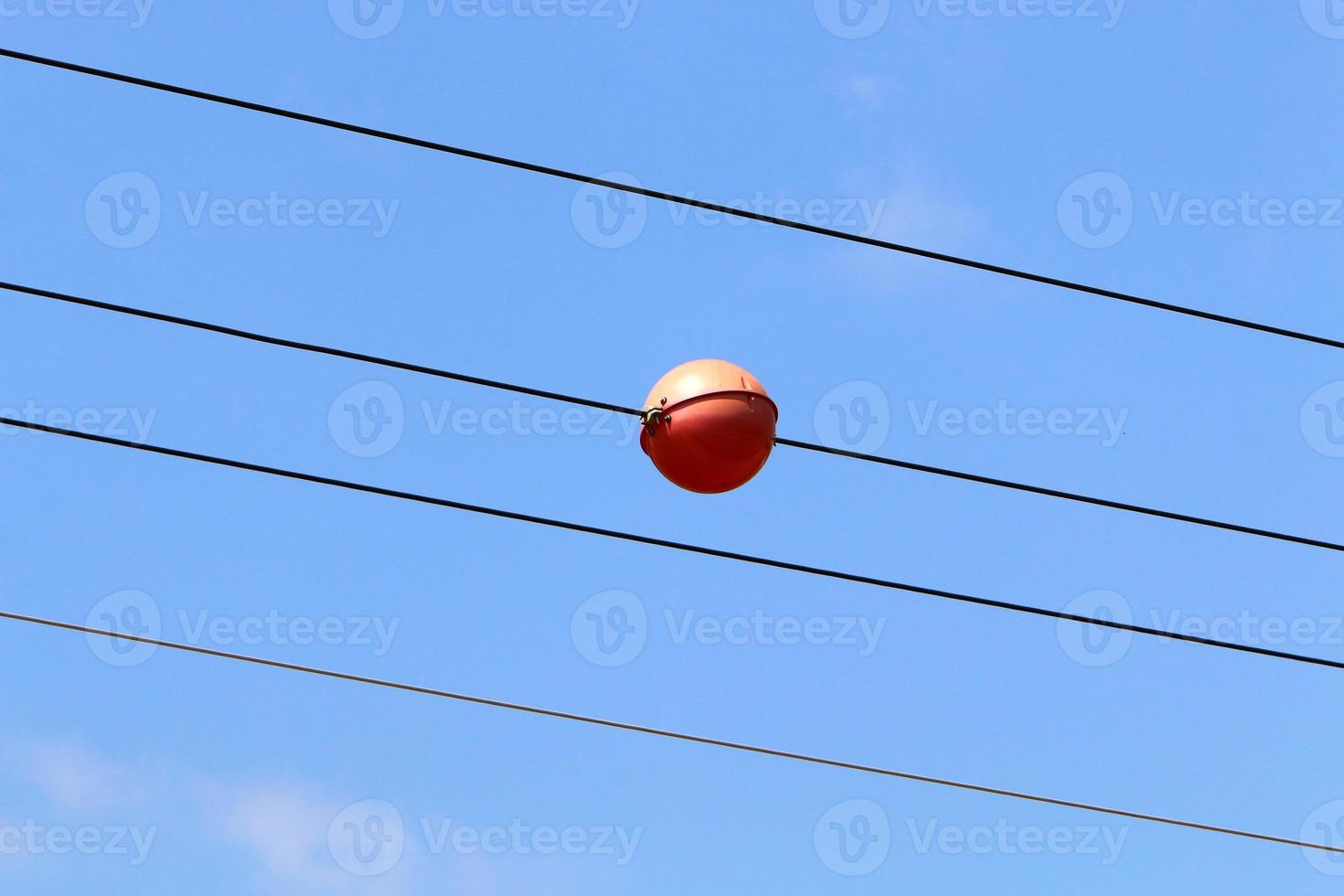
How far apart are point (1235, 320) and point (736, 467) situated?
9.95 ft

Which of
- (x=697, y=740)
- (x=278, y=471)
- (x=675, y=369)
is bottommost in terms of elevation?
(x=697, y=740)

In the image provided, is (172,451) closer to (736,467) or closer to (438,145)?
(438,145)

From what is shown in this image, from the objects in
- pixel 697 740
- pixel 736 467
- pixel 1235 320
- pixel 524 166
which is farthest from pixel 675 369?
pixel 1235 320

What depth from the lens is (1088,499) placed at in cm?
1099

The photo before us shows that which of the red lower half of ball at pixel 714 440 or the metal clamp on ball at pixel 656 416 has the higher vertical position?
the metal clamp on ball at pixel 656 416

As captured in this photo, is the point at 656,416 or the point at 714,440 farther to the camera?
the point at 656,416

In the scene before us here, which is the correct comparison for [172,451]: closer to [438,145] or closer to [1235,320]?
[438,145]

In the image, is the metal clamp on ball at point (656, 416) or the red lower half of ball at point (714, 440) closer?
the red lower half of ball at point (714, 440)

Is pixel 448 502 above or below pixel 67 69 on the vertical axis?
below

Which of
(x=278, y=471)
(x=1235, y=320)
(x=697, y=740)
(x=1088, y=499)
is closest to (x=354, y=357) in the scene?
(x=278, y=471)

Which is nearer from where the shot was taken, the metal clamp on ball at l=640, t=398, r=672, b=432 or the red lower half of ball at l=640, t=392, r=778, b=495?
the red lower half of ball at l=640, t=392, r=778, b=495

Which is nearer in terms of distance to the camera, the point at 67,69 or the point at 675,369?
the point at 67,69

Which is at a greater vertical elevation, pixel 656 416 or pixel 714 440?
pixel 656 416

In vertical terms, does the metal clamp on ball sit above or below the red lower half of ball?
above
